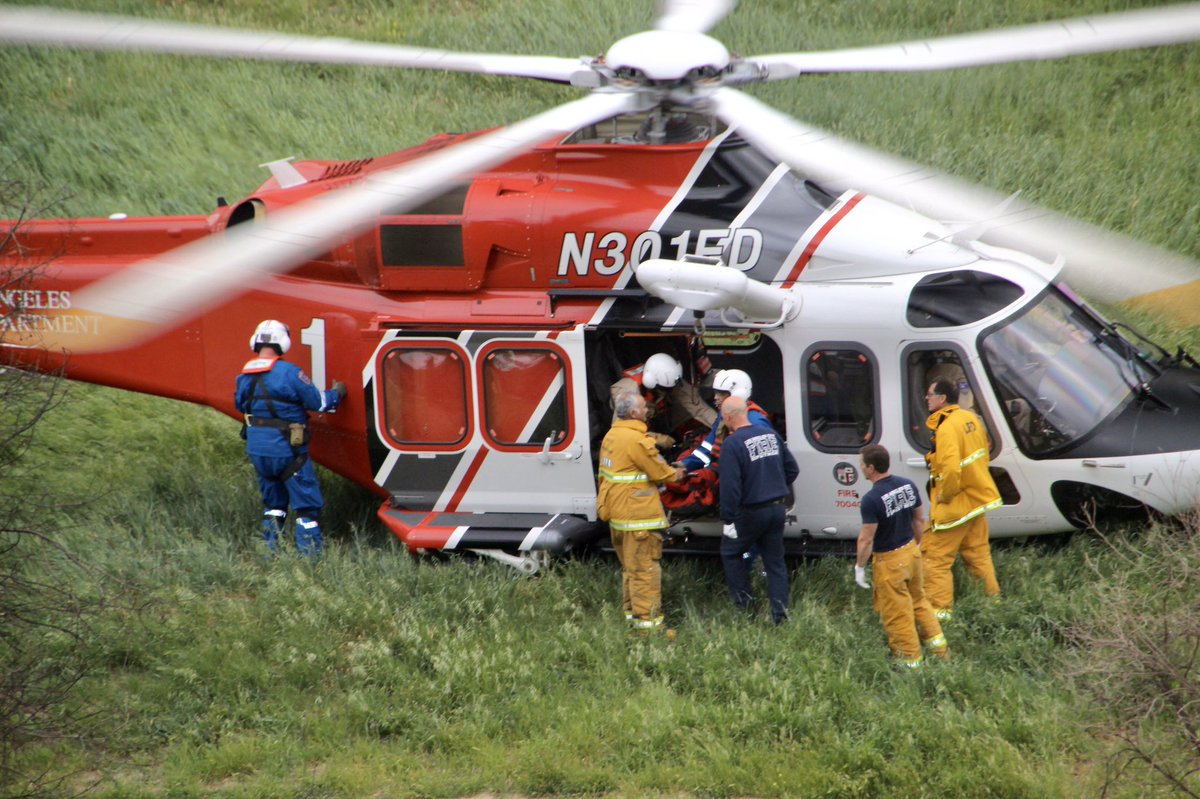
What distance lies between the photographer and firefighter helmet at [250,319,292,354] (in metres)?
8.55

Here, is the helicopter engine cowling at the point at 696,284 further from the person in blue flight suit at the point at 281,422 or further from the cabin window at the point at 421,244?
the person in blue flight suit at the point at 281,422

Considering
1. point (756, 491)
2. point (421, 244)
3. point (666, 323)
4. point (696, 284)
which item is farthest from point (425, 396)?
point (756, 491)

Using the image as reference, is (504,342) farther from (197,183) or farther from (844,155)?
(197,183)

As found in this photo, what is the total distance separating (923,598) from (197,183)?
10.7m

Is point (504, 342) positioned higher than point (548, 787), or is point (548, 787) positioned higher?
point (504, 342)

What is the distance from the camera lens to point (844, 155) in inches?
245

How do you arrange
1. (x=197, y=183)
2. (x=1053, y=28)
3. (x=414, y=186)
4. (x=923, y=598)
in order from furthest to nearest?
(x=197, y=183) < (x=923, y=598) < (x=414, y=186) < (x=1053, y=28)

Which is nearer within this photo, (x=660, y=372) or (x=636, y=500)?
(x=636, y=500)

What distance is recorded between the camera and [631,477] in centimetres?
764

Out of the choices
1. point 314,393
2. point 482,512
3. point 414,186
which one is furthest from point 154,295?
point 482,512

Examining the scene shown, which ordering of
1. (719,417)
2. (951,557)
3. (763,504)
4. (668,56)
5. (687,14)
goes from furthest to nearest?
(719,417)
(951,557)
(763,504)
(687,14)
(668,56)

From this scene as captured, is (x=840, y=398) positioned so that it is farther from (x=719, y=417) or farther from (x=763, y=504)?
(x=763, y=504)

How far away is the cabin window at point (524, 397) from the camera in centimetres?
827

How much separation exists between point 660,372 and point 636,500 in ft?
2.96
